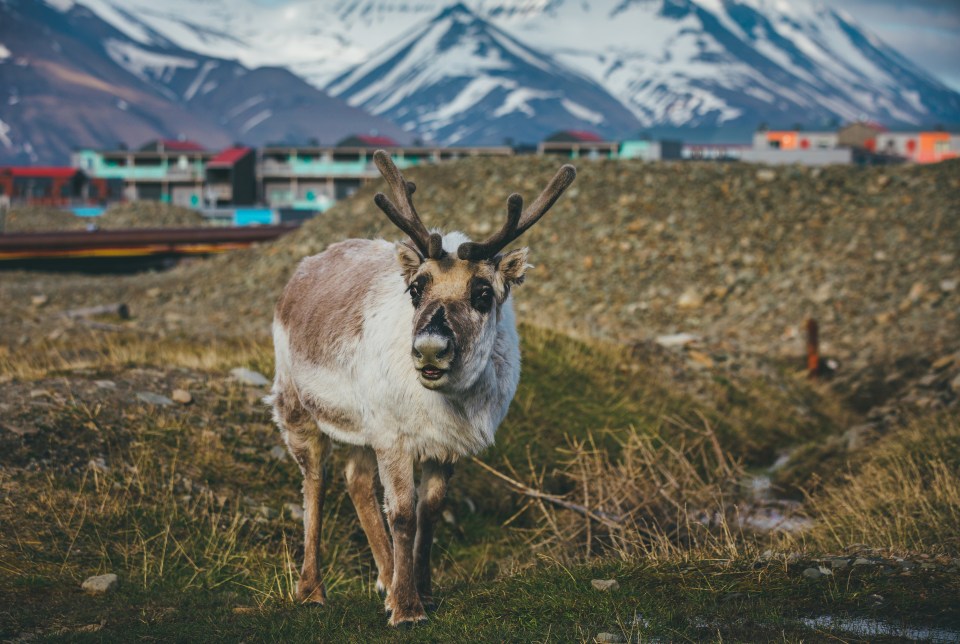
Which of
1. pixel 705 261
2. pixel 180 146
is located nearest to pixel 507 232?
pixel 705 261

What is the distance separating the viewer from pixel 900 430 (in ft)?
46.4

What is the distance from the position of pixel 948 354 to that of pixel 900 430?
5.71 metres

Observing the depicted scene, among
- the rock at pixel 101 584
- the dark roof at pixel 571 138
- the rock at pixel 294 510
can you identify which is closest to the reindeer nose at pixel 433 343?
the rock at pixel 101 584

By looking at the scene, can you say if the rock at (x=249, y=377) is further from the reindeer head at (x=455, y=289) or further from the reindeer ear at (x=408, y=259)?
the reindeer ear at (x=408, y=259)

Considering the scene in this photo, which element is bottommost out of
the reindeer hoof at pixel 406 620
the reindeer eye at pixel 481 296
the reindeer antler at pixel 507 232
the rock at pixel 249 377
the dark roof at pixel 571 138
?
the reindeer hoof at pixel 406 620

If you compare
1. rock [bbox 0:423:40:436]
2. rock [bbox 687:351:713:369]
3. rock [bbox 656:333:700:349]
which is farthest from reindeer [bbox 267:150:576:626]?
rock [bbox 656:333:700:349]

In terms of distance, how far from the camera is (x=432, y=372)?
7027 millimetres

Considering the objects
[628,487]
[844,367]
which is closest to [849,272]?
[844,367]

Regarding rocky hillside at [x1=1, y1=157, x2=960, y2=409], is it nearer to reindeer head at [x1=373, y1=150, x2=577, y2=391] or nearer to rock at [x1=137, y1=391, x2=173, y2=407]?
rock at [x1=137, y1=391, x2=173, y2=407]

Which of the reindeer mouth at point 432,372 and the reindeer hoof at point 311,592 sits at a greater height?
the reindeer mouth at point 432,372

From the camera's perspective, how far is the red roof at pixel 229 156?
124 m

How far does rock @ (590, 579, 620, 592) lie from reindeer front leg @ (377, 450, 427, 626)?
4.10ft

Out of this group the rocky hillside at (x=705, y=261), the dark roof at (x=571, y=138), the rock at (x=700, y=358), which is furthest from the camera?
the dark roof at (x=571, y=138)

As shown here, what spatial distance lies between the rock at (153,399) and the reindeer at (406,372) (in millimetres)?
3178
